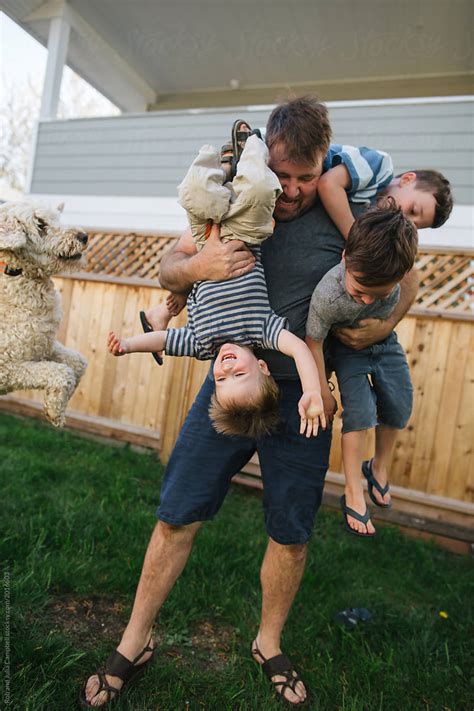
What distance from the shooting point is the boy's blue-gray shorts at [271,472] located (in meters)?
2.10

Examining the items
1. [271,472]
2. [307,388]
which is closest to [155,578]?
[271,472]

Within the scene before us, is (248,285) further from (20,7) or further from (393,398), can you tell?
(20,7)

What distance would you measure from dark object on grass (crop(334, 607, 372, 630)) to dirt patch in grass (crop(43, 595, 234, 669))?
59cm

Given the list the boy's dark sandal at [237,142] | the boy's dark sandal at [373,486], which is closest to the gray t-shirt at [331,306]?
the boy's dark sandal at [237,142]

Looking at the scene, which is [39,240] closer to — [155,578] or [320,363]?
[320,363]

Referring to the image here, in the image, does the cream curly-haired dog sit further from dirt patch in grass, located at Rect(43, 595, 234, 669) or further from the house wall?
the house wall

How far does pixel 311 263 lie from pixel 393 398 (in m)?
0.73

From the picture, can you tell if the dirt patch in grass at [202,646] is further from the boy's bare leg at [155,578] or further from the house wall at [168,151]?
the house wall at [168,151]

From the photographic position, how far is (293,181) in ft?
6.38

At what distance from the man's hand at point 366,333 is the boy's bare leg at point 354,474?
15.2 inches

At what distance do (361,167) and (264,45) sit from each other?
7235 millimetres

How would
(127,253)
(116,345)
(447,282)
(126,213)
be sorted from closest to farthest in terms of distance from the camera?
(116,345), (447,282), (127,253), (126,213)

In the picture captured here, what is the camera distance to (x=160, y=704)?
201 centimetres

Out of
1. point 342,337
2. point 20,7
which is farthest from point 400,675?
point 20,7
